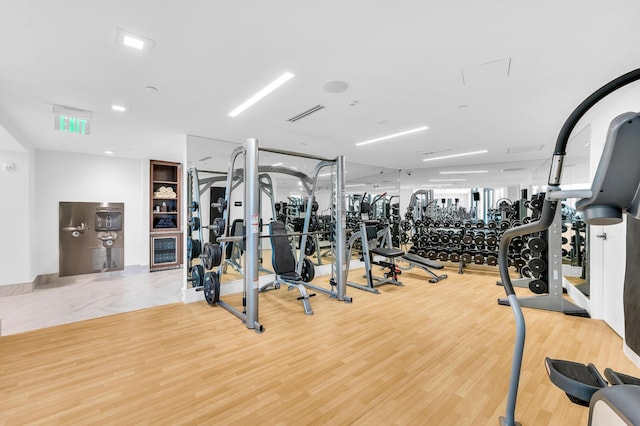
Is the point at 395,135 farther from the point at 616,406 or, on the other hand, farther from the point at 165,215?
the point at 165,215

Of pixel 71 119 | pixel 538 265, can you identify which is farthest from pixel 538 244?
pixel 71 119

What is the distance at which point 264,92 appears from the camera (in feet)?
9.69

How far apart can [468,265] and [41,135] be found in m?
8.52

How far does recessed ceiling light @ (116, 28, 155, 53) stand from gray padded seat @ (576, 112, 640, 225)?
8.57 feet

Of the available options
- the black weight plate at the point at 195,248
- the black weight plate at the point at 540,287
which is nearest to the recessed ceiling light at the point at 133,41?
the black weight plate at the point at 195,248

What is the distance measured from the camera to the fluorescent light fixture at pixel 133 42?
201 cm

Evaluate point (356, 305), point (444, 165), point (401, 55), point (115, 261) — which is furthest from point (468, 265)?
point (115, 261)

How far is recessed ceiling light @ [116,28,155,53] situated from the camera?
6.45 feet

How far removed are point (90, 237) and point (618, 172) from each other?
25.1 ft

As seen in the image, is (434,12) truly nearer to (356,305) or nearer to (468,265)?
(356,305)

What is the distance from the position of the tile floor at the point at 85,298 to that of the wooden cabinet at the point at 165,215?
540 millimetres

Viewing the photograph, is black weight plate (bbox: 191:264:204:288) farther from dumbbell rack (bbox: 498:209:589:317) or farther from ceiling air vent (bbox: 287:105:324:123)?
dumbbell rack (bbox: 498:209:589:317)

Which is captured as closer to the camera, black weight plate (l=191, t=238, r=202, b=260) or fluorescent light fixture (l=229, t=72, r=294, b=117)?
fluorescent light fixture (l=229, t=72, r=294, b=117)

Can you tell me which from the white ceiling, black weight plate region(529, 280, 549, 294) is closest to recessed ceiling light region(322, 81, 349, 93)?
the white ceiling
